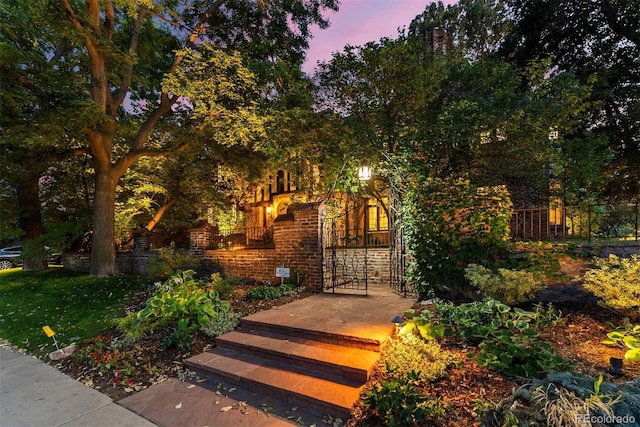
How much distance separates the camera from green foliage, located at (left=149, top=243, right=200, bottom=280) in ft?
27.6

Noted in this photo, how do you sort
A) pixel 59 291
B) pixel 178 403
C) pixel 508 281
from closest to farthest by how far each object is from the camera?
pixel 178 403 < pixel 508 281 < pixel 59 291

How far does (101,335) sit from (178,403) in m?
3.15

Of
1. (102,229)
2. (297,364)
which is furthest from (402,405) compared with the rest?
(102,229)

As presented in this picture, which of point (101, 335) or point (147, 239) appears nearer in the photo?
point (101, 335)

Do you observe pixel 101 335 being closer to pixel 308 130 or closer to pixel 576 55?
pixel 308 130

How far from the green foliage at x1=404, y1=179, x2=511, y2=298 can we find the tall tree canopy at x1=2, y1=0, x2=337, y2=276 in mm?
5805

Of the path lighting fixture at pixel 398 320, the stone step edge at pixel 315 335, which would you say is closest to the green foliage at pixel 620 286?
the path lighting fixture at pixel 398 320

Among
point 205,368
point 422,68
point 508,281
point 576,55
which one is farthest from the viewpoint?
point 576,55

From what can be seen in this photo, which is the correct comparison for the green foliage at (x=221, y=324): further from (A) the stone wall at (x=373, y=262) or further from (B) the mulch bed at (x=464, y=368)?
(A) the stone wall at (x=373, y=262)

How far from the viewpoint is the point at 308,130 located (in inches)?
389

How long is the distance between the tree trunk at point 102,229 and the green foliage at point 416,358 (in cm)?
1014

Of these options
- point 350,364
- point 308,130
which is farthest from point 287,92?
point 350,364

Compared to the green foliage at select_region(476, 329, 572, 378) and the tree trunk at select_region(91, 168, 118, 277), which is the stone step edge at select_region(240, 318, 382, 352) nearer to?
the green foliage at select_region(476, 329, 572, 378)

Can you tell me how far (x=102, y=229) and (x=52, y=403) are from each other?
7.72 m
